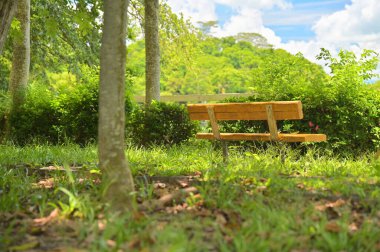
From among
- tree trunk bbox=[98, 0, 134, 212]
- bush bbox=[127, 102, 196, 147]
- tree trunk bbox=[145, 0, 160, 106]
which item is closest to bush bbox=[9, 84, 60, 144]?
bush bbox=[127, 102, 196, 147]

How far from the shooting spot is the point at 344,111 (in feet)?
28.7

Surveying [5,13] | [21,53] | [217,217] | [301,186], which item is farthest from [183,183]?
[21,53]

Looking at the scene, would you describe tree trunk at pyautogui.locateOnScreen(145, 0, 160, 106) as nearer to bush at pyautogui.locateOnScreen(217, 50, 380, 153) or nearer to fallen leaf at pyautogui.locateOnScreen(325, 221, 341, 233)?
bush at pyautogui.locateOnScreen(217, 50, 380, 153)

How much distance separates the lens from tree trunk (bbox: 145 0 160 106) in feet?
37.6

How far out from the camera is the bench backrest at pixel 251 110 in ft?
23.2

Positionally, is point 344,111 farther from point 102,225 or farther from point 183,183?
point 102,225

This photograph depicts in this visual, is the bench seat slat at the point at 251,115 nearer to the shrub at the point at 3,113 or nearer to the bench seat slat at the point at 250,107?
the bench seat slat at the point at 250,107

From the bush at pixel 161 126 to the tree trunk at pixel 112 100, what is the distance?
578cm

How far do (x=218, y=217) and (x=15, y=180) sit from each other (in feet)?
8.73

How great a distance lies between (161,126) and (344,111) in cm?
344

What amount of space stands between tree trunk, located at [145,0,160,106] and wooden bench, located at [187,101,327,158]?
3104 millimetres

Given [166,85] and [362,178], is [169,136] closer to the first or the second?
[362,178]

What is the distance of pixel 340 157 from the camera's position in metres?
8.70

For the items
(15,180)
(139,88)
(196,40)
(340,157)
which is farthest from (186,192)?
(139,88)
